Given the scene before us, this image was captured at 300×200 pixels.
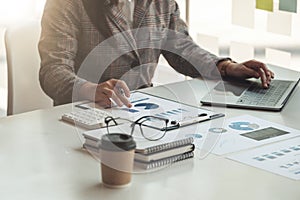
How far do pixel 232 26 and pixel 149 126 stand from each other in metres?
2.90

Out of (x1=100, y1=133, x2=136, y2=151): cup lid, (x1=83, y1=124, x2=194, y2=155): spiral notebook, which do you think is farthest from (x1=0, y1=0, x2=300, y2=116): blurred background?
(x1=100, y1=133, x2=136, y2=151): cup lid

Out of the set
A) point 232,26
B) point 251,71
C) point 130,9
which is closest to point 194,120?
point 251,71

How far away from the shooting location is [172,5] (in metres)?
2.29

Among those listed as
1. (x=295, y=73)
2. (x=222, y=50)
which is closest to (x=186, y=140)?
(x=295, y=73)

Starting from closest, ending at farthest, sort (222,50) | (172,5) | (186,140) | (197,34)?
1. (186,140)
2. (172,5)
3. (197,34)
4. (222,50)

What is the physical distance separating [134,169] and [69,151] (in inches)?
7.7

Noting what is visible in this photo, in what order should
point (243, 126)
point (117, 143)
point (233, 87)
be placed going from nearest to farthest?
point (117, 143) → point (243, 126) → point (233, 87)

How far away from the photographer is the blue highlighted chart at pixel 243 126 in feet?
5.10

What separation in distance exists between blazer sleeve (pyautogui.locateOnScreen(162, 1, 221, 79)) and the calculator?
64 cm

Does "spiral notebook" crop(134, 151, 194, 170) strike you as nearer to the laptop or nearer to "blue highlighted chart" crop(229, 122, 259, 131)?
"blue highlighted chart" crop(229, 122, 259, 131)

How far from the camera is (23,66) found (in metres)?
2.15

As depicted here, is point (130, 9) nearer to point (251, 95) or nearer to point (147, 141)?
point (251, 95)

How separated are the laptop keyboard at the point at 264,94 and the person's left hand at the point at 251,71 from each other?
28 millimetres

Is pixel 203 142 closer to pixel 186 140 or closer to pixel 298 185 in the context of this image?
pixel 186 140
